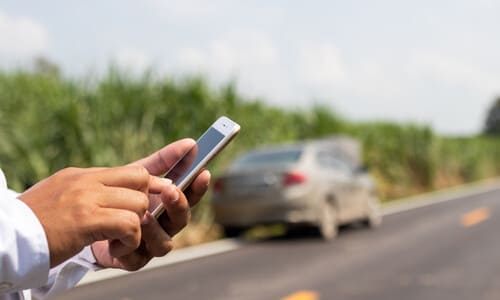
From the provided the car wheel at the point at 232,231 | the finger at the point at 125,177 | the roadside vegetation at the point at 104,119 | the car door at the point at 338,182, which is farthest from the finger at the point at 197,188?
the car door at the point at 338,182

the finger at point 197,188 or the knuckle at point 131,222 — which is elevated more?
the knuckle at point 131,222

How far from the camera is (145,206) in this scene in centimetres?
119

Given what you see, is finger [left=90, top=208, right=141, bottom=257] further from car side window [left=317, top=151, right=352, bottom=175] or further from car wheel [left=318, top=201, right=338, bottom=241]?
car side window [left=317, top=151, right=352, bottom=175]

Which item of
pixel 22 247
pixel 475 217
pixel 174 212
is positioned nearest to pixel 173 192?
pixel 174 212

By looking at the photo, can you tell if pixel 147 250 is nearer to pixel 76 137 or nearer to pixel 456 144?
pixel 76 137

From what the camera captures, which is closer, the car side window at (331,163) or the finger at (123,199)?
the finger at (123,199)

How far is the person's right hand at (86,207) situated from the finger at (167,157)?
434mm

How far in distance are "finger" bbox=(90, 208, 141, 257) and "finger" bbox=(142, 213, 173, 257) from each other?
1.31 ft

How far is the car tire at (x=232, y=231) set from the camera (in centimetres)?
1167

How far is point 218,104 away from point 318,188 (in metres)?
2.54

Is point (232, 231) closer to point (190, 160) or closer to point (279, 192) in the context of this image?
point (279, 192)

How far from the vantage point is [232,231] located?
38.5ft

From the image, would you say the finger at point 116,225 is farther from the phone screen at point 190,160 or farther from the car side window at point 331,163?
the car side window at point 331,163

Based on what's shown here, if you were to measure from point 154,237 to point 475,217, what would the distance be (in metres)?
14.3
